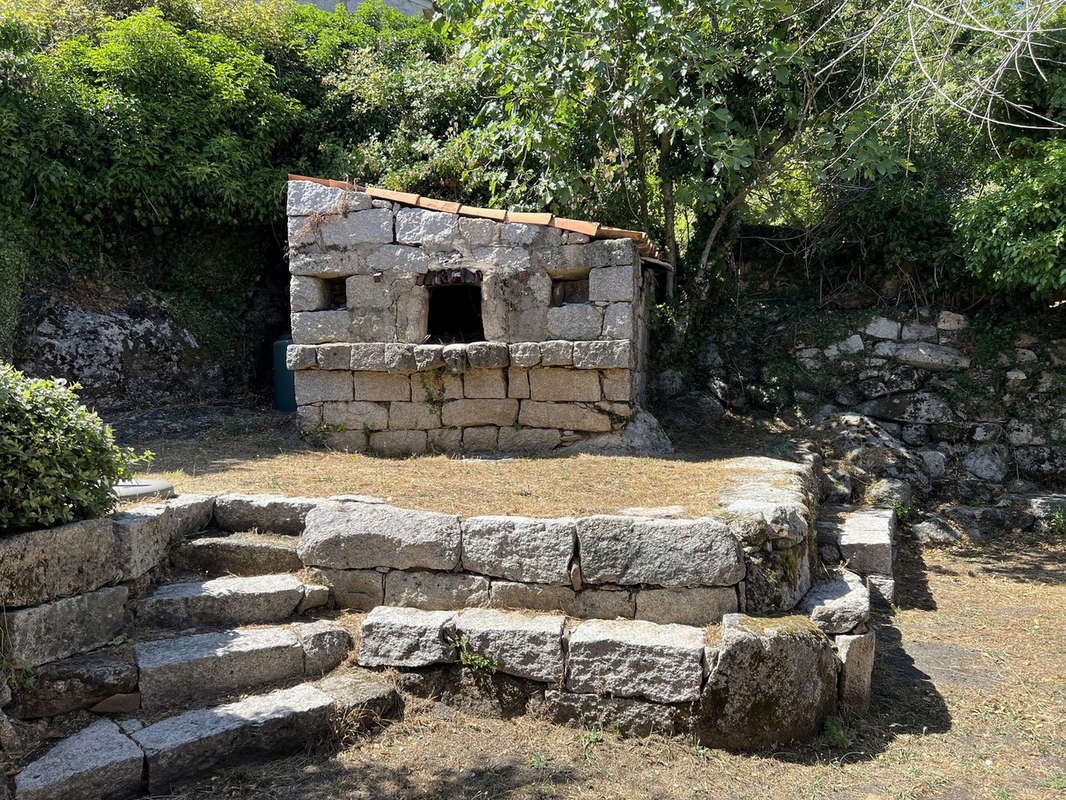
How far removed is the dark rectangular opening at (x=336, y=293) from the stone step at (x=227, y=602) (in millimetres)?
3902

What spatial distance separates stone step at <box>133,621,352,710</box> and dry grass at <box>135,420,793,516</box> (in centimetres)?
111

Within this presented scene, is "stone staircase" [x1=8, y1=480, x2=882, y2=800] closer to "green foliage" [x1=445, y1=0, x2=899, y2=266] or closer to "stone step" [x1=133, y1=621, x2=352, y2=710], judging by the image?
"stone step" [x1=133, y1=621, x2=352, y2=710]

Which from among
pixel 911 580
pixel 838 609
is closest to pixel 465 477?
pixel 838 609

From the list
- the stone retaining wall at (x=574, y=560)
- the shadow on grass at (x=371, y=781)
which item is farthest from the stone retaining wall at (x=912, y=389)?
the shadow on grass at (x=371, y=781)

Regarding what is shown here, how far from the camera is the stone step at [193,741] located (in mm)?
3418

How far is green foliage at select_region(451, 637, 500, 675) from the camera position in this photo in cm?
438

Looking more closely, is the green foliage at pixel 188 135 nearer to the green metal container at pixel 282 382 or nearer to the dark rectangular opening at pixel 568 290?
the green metal container at pixel 282 382

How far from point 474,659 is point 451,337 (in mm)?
4268

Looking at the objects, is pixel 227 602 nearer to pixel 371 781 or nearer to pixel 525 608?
pixel 371 781

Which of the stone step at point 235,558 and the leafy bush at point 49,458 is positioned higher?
the leafy bush at point 49,458

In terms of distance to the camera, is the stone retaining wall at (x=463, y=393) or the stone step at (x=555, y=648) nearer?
the stone step at (x=555, y=648)

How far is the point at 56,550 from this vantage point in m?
3.96

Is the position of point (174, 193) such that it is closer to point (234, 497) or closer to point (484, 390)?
point (484, 390)

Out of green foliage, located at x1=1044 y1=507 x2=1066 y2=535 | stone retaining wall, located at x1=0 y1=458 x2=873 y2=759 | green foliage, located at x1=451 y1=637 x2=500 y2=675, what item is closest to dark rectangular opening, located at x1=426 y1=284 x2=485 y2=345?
stone retaining wall, located at x1=0 y1=458 x2=873 y2=759
